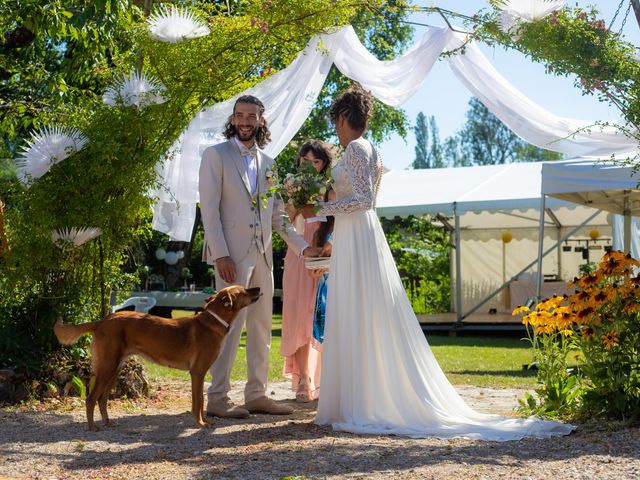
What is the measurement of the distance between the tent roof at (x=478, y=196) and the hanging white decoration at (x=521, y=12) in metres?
7.57

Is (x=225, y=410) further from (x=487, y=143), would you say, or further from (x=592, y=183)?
(x=487, y=143)

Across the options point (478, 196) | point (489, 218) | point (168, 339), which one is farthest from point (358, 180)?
point (489, 218)

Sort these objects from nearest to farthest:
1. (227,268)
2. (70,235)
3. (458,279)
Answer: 1. (227,268)
2. (70,235)
3. (458,279)

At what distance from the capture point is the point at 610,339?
5207 millimetres

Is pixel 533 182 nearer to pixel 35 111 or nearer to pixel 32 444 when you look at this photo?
pixel 35 111

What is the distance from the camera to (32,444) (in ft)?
16.0

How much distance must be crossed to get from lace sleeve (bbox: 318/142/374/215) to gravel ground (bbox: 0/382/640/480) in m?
1.38

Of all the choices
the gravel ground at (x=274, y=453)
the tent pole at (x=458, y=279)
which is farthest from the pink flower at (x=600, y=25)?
the tent pole at (x=458, y=279)

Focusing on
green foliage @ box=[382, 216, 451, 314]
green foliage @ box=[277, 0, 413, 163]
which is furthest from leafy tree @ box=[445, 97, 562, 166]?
green foliage @ box=[382, 216, 451, 314]

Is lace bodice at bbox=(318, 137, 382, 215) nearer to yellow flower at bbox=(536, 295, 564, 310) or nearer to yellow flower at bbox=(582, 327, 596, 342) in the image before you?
yellow flower at bbox=(536, 295, 564, 310)

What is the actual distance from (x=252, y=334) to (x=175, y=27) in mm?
2460

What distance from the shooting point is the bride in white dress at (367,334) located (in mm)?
5266

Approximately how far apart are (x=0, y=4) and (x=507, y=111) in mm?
4510

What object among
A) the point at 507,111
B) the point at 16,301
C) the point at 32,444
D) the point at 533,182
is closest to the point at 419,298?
the point at 533,182
